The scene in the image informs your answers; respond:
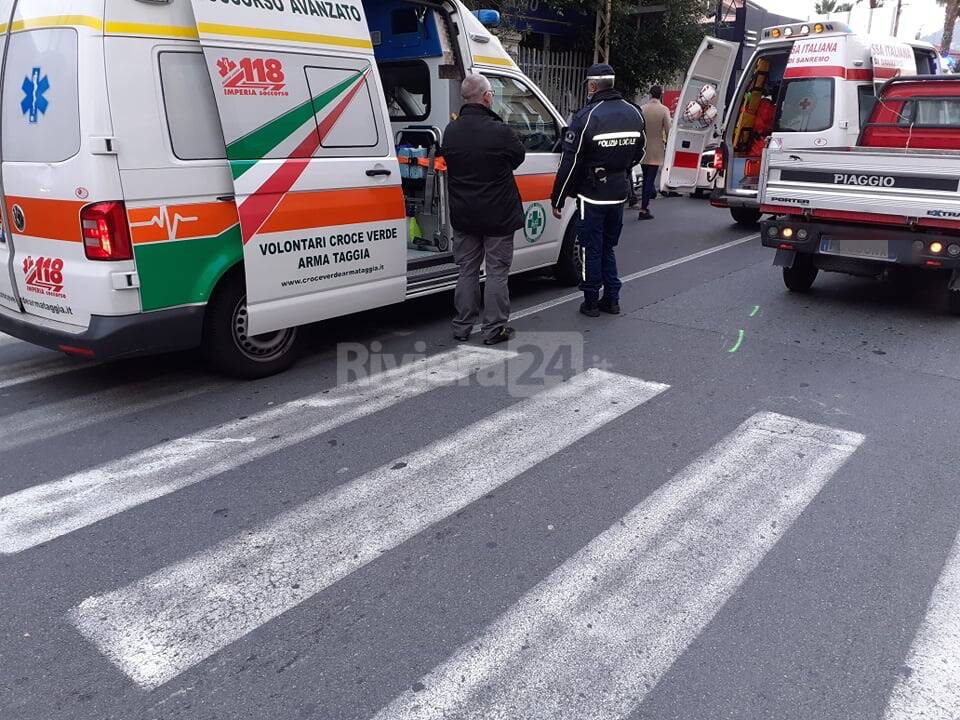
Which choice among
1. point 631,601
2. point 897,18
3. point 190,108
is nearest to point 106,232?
point 190,108

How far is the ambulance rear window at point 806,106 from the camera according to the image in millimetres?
10211

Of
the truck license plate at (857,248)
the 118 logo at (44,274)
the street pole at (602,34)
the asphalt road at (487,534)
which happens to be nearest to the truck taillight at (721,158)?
the truck license plate at (857,248)

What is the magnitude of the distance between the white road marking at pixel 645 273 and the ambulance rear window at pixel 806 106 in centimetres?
Answer: 158

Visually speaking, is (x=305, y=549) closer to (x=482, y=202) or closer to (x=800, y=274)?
(x=482, y=202)

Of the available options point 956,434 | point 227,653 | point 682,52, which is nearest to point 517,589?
point 227,653

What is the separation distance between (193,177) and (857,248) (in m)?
5.64

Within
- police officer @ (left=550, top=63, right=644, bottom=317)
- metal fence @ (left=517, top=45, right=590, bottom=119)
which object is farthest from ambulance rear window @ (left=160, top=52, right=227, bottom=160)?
metal fence @ (left=517, top=45, right=590, bottom=119)

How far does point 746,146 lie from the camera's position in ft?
38.2

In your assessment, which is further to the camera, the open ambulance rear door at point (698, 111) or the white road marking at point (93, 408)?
the open ambulance rear door at point (698, 111)

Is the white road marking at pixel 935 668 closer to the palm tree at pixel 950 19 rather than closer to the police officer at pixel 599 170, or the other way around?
the police officer at pixel 599 170

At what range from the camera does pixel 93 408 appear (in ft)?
16.1

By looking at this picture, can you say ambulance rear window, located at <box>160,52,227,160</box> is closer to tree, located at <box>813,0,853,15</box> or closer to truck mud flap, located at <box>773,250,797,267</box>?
truck mud flap, located at <box>773,250,797,267</box>

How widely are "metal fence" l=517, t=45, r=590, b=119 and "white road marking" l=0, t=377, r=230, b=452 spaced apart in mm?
12443

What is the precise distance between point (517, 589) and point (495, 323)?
3.37 metres
